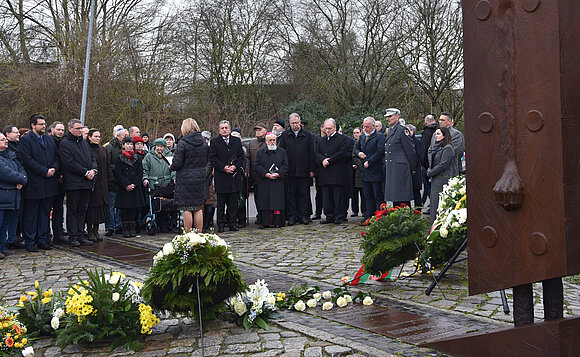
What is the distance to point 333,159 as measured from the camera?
12.8 metres

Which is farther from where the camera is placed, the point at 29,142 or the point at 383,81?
the point at 383,81

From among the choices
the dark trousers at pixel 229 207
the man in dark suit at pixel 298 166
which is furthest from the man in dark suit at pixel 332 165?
the dark trousers at pixel 229 207

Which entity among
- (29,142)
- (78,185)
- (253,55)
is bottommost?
(78,185)

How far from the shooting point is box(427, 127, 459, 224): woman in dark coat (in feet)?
32.6

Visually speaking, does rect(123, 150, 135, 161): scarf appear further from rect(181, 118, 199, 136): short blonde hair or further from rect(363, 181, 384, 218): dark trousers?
rect(363, 181, 384, 218): dark trousers

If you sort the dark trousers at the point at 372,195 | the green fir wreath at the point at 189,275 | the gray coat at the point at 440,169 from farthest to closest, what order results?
the dark trousers at the point at 372,195
the gray coat at the point at 440,169
the green fir wreath at the point at 189,275

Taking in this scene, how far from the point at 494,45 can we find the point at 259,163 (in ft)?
31.8

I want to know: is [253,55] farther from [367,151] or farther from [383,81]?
[367,151]

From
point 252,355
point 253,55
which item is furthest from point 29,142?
point 253,55

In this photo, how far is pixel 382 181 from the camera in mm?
12500

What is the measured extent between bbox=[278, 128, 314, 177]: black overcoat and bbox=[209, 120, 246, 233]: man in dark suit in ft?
4.47

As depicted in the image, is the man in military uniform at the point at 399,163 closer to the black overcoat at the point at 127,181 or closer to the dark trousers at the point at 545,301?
the black overcoat at the point at 127,181

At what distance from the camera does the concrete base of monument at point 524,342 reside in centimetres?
316

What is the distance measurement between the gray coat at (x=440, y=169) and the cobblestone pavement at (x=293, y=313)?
59.6 inches
